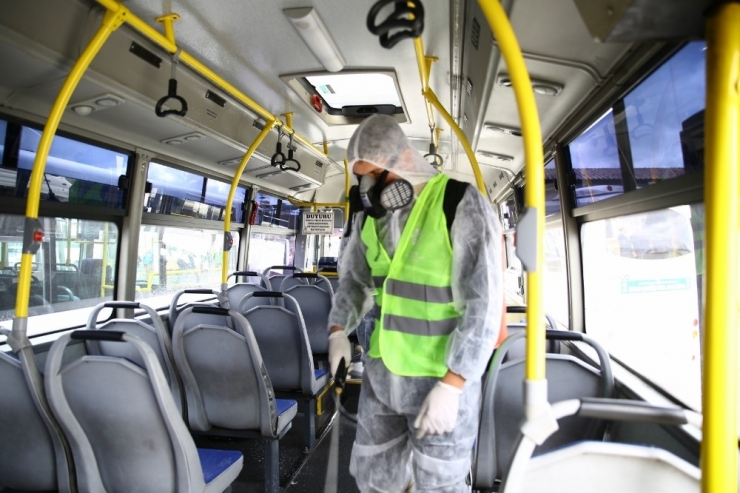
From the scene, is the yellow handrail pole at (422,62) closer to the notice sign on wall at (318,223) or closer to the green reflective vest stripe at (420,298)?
the green reflective vest stripe at (420,298)

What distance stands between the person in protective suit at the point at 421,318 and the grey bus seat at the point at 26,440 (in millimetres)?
1241

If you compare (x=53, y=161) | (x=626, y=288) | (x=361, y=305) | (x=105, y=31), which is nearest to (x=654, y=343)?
(x=626, y=288)

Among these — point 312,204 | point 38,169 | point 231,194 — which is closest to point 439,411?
point 38,169

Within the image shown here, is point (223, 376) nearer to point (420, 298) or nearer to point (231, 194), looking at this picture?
point (420, 298)

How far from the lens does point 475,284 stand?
1.39 metres

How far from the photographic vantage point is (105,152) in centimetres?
342

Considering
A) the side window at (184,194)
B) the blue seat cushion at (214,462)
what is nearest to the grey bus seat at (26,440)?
the blue seat cushion at (214,462)

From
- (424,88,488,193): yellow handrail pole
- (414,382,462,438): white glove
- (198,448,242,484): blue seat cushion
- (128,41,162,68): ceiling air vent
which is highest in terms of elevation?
(128,41,162,68): ceiling air vent

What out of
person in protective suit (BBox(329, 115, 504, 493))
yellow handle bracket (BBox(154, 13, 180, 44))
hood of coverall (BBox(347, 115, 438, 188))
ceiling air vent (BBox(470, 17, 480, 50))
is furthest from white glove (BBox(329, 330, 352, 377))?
yellow handle bracket (BBox(154, 13, 180, 44))

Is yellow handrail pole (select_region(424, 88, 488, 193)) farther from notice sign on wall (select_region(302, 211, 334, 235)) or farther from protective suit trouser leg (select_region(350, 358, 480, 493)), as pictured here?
notice sign on wall (select_region(302, 211, 334, 235))

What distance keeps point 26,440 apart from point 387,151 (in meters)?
1.96

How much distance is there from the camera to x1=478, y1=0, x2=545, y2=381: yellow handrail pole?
0.97 metres

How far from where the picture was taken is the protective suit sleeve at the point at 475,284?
53.6 inches

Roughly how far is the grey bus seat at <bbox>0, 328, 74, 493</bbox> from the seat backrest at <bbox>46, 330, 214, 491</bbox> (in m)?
0.10
